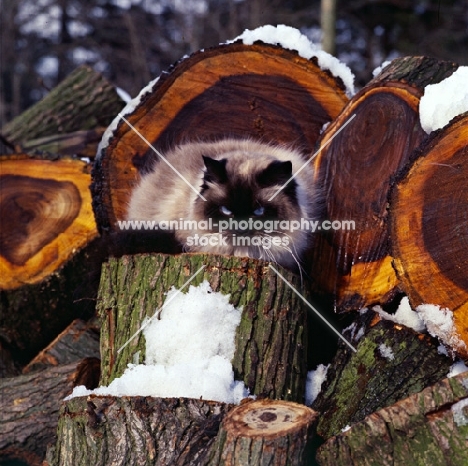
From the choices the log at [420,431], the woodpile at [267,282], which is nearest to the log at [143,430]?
the woodpile at [267,282]

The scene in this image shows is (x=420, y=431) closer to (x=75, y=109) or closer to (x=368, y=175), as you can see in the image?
(x=368, y=175)

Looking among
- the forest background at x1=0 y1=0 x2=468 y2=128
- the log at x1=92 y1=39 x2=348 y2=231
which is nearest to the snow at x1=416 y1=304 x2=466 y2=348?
the log at x1=92 y1=39 x2=348 y2=231

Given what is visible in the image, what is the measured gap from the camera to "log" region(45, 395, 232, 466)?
2350 mm

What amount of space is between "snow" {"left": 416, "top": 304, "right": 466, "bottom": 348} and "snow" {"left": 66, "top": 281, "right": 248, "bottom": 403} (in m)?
0.75

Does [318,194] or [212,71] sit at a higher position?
[212,71]

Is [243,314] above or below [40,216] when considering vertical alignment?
below

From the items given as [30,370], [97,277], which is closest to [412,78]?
[97,277]

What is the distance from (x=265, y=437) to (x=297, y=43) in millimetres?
2294

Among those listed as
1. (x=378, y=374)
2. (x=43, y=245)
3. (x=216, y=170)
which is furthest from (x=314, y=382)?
(x=43, y=245)

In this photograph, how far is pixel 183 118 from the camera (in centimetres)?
384

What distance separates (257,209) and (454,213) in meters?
0.95

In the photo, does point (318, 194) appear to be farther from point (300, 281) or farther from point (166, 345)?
point (166, 345)

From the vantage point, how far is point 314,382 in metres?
3.04

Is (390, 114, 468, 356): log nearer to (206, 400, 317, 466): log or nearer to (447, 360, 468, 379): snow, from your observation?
(447, 360, 468, 379): snow
